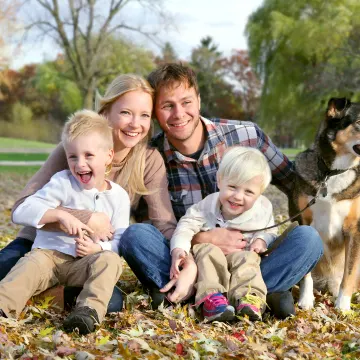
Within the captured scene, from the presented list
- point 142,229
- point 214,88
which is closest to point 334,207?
point 142,229

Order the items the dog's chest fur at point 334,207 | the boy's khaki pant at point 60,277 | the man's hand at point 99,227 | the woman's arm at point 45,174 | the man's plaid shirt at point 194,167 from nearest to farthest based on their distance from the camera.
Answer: the boy's khaki pant at point 60,277, the man's hand at point 99,227, the woman's arm at point 45,174, the dog's chest fur at point 334,207, the man's plaid shirt at point 194,167

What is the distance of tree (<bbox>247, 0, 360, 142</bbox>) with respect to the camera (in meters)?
24.3

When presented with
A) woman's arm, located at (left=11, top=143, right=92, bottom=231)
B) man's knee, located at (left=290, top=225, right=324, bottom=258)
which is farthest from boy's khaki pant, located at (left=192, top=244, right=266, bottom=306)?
woman's arm, located at (left=11, top=143, right=92, bottom=231)

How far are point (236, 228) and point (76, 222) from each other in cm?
110

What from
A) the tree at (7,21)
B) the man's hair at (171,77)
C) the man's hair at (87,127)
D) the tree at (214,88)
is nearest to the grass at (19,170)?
the tree at (7,21)

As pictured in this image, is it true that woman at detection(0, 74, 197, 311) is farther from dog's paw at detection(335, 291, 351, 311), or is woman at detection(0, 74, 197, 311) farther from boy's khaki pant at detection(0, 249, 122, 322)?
dog's paw at detection(335, 291, 351, 311)

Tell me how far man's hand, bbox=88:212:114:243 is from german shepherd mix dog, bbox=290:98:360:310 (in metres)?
1.54

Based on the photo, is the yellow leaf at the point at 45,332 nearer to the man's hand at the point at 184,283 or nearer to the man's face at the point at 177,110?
the man's hand at the point at 184,283

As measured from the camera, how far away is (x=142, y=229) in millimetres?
3965

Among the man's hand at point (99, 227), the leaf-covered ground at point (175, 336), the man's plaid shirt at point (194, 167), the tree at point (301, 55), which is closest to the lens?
the leaf-covered ground at point (175, 336)

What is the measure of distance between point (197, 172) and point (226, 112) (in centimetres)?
4912

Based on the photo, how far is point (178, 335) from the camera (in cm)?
334

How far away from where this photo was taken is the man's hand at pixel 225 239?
400cm

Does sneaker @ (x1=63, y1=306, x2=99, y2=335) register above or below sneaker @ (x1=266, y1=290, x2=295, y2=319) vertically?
above
